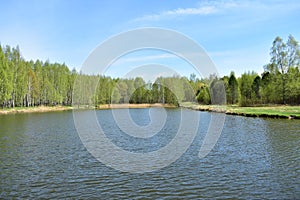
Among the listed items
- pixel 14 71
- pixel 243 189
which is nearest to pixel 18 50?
pixel 14 71

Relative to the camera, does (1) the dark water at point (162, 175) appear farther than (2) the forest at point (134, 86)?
No

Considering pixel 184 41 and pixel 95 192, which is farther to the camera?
pixel 184 41

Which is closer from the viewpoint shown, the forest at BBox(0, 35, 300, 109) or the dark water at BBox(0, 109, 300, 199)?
the dark water at BBox(0, 109, 300, 199)

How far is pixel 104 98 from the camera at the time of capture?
373ft

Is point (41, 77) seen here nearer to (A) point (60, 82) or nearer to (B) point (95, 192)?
(A) point (60, 82)

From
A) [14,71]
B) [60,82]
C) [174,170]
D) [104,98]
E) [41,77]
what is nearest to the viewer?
[174,170]

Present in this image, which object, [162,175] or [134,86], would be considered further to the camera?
[134,86]

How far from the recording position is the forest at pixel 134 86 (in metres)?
68.1

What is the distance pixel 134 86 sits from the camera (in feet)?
414

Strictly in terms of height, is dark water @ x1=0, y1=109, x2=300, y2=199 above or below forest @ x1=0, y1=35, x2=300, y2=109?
below

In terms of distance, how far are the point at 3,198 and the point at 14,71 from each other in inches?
2891

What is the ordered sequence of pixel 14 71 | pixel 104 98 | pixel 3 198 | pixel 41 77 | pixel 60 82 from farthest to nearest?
pixel 104 98 < pixel 60 82 < pixel 41 77 < pixel 14 71 < pixel 3 198

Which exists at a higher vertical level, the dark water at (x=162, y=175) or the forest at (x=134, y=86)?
the forest at (x=134, y=86)

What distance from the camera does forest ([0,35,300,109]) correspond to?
68.1 metres
